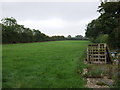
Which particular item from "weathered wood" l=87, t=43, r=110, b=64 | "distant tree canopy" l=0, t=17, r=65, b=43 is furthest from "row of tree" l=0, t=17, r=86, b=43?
"weathered wood" l=87, t=43, r=110, b=64

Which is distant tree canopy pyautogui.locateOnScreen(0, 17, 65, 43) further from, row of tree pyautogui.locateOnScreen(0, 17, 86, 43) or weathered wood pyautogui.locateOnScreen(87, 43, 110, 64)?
weathered wood pyautogui.locateOnScreen(87, 43, 110, 64)

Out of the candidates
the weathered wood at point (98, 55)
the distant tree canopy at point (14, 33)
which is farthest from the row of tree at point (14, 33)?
the weathered wood at point (98, 55)

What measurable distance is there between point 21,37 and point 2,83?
Result: 37039mm

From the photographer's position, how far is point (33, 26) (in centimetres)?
5400

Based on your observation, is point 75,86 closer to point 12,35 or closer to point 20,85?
point 20,85

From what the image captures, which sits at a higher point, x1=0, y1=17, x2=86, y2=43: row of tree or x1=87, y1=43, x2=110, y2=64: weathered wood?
x1=0, y1=17, x2=86, y2=43: row of tree

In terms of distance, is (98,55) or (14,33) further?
(14,33)

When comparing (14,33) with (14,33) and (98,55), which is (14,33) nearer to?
(14,33)

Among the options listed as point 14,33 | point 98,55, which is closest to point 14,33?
point 14,33

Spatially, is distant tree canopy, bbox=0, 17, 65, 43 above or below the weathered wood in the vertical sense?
above

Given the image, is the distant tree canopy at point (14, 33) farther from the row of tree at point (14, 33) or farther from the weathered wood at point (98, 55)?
the weathered wood at point (98, 55)

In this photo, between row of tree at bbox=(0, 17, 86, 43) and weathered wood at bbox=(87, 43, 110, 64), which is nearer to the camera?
weathered wood at bbox=(87, 43, 110, 64)

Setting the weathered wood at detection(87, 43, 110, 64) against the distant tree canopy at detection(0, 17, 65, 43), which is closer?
the weathered wood at detection(87, 43, 110, 64)

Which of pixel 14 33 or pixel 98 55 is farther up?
pixel 14 33
